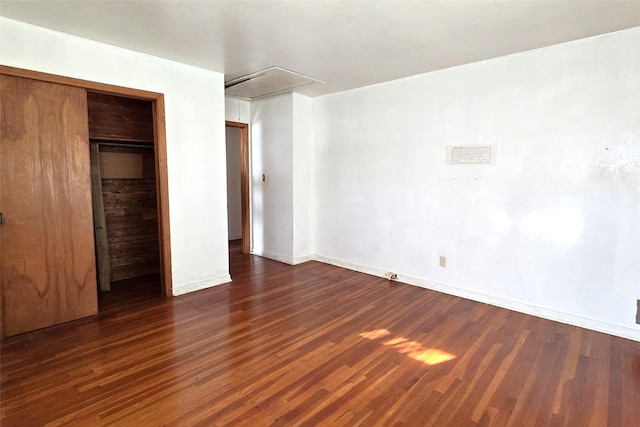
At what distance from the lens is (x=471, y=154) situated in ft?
11.8

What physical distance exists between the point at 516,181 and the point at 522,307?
1248 millimetres

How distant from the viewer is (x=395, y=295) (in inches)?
149

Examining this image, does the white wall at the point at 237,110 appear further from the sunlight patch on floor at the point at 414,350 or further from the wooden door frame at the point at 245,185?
the sunlight patch on floor at the point at 414,350

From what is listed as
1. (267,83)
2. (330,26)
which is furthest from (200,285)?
(330,26)

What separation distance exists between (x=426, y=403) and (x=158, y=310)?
8.57 feet

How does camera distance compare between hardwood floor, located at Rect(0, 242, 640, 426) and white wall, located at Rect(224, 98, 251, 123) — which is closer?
hardwood floor, located at Rect(0, 242, 640, 426)

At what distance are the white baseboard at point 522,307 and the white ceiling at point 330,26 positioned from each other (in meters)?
2.44

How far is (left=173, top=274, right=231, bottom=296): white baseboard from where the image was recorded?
3.77 metres

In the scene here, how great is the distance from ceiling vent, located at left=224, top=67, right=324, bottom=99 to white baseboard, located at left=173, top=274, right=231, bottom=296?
245 cm

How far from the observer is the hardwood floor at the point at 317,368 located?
1918mm

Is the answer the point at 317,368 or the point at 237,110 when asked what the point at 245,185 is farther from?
the point at 317,368

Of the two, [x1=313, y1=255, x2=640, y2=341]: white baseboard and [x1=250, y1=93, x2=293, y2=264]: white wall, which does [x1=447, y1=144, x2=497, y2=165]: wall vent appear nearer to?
[x1=313, y1=255, x2=640, y2=341]: white baseboard

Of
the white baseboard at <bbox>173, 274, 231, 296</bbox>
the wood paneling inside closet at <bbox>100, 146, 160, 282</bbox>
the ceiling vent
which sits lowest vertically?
the white baseboard at <bbox>173, 274, 231, 296</bbox>

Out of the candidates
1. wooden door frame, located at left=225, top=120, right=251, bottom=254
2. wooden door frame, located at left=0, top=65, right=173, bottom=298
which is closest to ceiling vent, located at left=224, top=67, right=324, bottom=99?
wooden door frame, located at left=225, top=120, right=251, bottom=254
